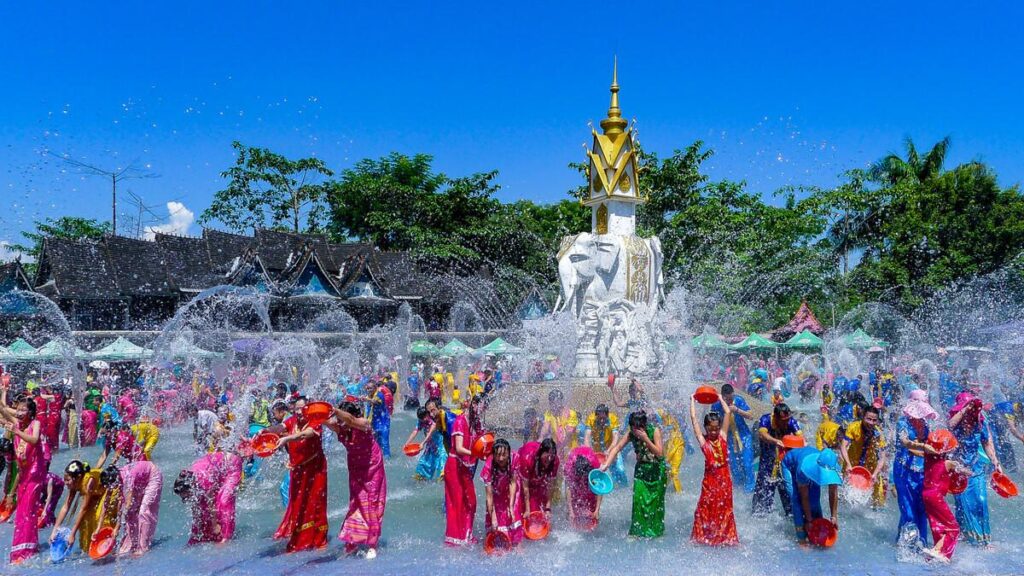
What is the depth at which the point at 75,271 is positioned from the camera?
109 feet

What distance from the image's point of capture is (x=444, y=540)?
27.3 feet

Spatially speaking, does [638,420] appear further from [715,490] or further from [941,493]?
[941,493]

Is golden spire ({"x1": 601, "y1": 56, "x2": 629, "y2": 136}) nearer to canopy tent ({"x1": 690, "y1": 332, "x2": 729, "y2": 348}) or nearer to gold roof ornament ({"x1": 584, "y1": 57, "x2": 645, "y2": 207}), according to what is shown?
gold roof ornament ({"x1": 584, "y1": 57, "x2": 645, "y2": 207})

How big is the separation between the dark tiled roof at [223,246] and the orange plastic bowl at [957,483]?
33.6 metres

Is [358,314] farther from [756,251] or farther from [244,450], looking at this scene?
[244,450]

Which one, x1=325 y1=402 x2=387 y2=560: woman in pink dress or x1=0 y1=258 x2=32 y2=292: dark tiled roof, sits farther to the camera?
x1=0 y1=258 x2=32 y2=292: dark tiled roof

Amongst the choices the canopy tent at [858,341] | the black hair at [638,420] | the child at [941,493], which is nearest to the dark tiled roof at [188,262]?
the canopy tent at [858,341]

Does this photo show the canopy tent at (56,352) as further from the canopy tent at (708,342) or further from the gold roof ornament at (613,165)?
the canopy tent at (708,342)

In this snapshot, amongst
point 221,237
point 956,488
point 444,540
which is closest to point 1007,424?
point 956,488

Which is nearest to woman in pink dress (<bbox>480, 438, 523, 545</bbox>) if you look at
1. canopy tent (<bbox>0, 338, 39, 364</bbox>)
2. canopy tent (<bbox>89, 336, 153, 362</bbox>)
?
canopy tent (<bbox>0, 338, 39, 364</bbox>)

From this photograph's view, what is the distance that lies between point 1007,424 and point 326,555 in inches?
343

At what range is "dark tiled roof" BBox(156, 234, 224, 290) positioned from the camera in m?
34.6

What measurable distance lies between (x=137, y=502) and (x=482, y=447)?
3.45 meters

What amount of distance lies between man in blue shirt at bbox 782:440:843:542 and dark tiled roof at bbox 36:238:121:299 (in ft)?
102
